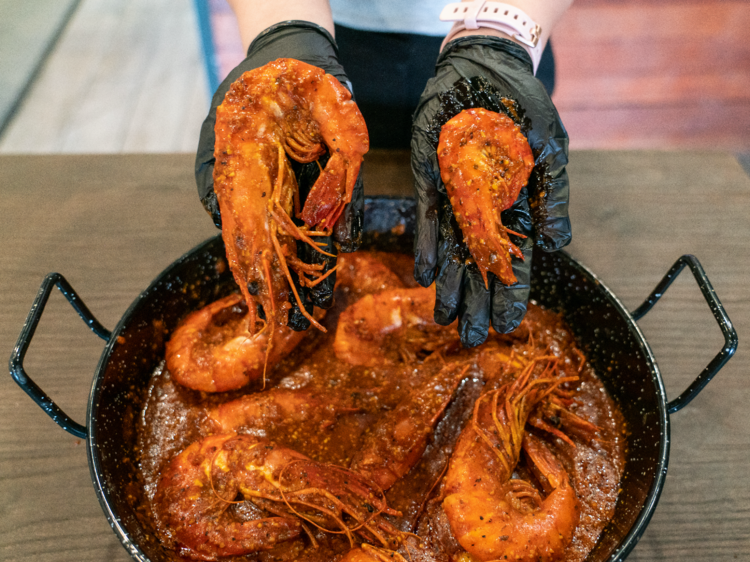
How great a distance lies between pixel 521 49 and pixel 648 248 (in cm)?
113

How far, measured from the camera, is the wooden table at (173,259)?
1690 millimetres

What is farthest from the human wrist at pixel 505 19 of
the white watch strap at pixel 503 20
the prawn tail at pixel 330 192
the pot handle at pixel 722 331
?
the pot handle at pixel 722 331

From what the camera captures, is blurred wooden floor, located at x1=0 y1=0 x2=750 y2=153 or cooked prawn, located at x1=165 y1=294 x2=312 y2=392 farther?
blurred wooden floor, located at x1=0 y1=0 x2=750 y2=153

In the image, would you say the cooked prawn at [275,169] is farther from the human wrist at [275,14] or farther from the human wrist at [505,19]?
the human wrist at [505,19]

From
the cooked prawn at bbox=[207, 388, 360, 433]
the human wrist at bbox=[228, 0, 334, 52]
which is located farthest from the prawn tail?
the human wrist at bbox=[228, 0, 334, 52]

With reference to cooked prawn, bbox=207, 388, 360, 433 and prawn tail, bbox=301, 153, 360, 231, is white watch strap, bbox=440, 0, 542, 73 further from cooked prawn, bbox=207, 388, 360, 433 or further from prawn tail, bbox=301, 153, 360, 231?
cooked prawn, bbox=207, 388, 360, 433

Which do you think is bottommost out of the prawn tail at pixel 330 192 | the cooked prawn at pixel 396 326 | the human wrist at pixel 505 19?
the cooked prawn at pixel 396 326

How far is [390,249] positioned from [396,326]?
421mm

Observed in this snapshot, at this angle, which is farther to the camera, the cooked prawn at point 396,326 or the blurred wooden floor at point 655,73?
the blurred wooden floor at point 655,73

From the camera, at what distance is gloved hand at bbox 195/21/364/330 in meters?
1.50

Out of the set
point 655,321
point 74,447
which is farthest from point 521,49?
point 74,447

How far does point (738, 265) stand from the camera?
7.50 feet

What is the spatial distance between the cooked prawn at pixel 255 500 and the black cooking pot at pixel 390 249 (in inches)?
4.1

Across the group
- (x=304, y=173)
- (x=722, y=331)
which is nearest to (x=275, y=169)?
(x=304, y=173)
